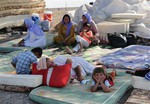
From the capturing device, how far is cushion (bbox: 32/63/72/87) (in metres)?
5.32

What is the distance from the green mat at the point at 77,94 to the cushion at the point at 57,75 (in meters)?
0.09

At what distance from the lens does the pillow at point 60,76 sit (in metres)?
5.32

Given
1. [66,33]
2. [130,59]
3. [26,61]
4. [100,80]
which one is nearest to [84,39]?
[66,33]

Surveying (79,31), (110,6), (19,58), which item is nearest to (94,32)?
(79,31)

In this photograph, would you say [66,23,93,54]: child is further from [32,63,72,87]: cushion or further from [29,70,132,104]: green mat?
[29,70,132,104]: green mat

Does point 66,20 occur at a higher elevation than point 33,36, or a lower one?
higher

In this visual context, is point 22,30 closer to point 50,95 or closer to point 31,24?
point 31,24

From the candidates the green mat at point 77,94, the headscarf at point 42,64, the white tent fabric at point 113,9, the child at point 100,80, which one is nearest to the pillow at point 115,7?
the white tent fabric at point 113,9

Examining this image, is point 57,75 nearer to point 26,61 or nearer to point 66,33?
point 26,61

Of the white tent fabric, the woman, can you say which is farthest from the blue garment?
the white tent fabric

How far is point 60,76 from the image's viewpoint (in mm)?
5336

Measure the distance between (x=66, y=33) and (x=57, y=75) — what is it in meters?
3.62

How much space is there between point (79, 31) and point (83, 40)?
704 millimetres

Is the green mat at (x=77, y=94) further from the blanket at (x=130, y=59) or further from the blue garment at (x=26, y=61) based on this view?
the blanket at (x=130, y=59)
